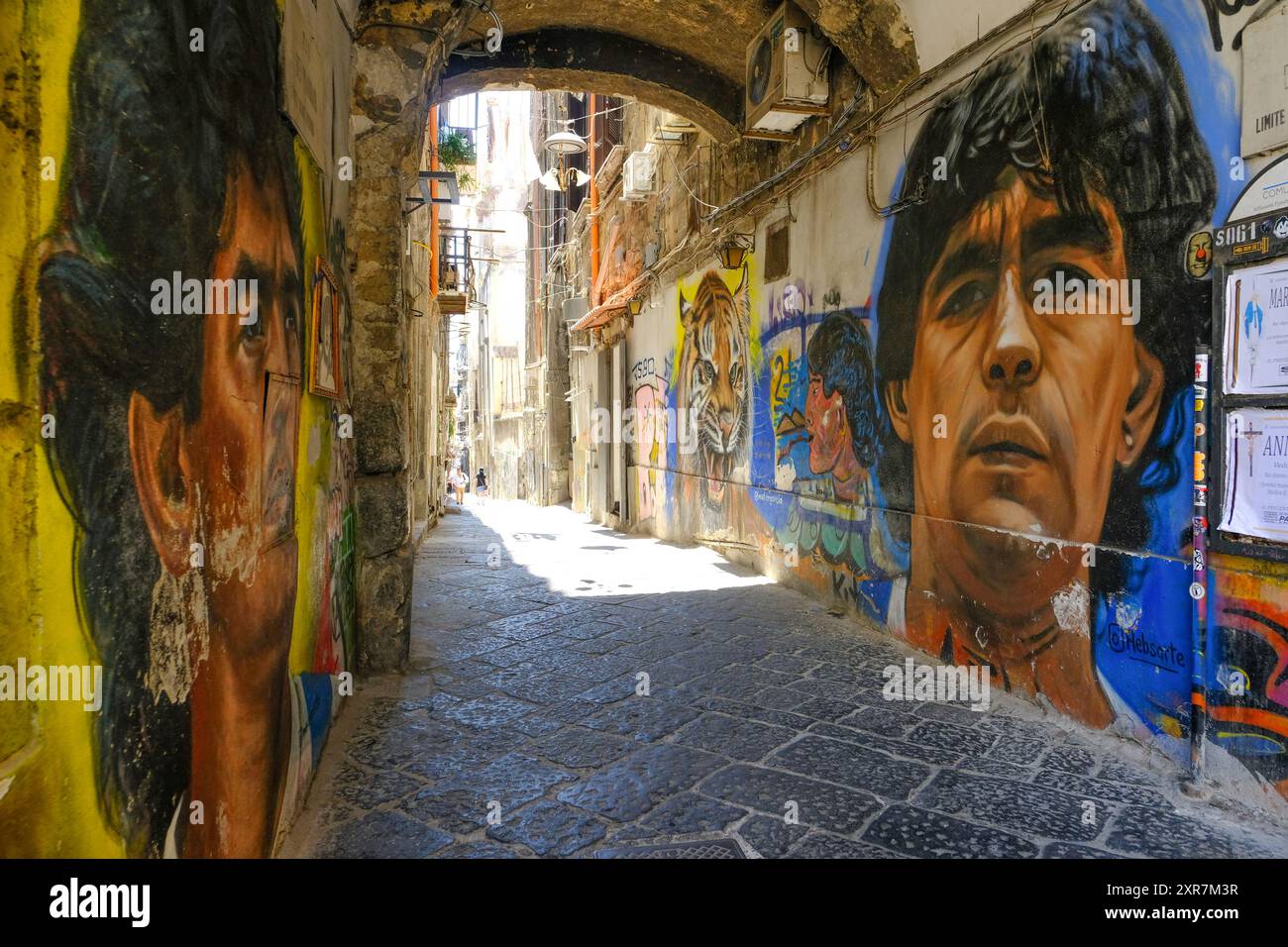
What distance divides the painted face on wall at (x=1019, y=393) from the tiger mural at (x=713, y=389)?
348 centimetres

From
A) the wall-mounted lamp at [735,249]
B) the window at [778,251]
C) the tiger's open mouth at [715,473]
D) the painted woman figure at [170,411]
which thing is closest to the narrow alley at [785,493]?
the painted woman figure at [170,411]

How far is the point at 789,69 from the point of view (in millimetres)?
5965

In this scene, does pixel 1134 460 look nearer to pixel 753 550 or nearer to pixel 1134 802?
pixel 1134 802

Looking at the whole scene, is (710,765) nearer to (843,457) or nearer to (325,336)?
(325,336)

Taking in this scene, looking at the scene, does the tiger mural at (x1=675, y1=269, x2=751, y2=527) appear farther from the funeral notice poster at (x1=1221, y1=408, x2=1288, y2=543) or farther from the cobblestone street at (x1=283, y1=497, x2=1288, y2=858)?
the funeral notice poster at (x1=1221, y1=408, x2=1288, y2=543)

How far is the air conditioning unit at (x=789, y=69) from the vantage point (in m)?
5.95

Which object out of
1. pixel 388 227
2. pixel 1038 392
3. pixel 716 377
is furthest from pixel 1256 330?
pixel 716 377

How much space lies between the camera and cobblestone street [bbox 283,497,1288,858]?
269cm

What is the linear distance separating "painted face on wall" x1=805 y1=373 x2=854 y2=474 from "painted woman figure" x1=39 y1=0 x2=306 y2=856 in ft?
15.0

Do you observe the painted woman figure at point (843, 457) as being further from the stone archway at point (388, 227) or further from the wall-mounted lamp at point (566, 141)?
the wall-mounted lamp at point (566, 141)

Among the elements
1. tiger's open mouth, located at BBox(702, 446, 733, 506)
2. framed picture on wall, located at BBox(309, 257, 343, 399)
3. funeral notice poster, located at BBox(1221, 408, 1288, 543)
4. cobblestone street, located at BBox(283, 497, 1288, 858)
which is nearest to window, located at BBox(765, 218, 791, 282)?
tiger's open mouth, located at BBox(702, 446, 733, 506)

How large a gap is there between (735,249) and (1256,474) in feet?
19.2

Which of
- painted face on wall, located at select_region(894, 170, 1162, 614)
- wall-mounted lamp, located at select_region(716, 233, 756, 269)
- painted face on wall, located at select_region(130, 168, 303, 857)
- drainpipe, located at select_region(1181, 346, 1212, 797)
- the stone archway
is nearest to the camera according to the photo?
painted face on wall, located at select_region(130, 168, 303, 857)

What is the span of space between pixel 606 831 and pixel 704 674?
6.18 feet
